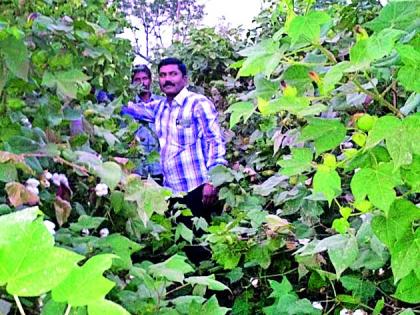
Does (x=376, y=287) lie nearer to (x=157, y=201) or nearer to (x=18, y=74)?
(x=157, y=201)

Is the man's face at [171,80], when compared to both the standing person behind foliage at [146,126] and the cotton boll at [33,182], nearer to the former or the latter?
the standing person behind foliage at [146,126]

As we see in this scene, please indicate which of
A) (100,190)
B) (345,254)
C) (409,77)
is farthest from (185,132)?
(409,77)

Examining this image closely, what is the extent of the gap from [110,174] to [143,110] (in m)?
2.24

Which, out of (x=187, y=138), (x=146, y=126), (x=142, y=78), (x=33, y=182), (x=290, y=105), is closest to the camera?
(x=290, y=105)

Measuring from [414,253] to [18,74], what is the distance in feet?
2.76

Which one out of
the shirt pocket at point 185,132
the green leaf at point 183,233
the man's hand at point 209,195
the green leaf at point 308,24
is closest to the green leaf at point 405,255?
the green leaf at point 308,24

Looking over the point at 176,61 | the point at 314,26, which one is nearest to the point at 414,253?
the point at 314,26

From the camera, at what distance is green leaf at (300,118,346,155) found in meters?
1.09

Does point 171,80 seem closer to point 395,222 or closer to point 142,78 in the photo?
point 142,78

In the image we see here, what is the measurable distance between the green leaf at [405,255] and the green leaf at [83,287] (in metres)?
0.69

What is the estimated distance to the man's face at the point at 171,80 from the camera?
418 centimetres

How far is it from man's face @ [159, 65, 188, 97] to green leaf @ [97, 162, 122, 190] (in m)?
2.72

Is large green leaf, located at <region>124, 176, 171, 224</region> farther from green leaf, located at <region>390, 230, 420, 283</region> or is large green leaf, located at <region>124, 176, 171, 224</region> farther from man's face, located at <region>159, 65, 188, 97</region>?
man's face, located at <region>159, 65, 188, 97</region>

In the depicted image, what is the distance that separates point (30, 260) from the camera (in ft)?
1.45
